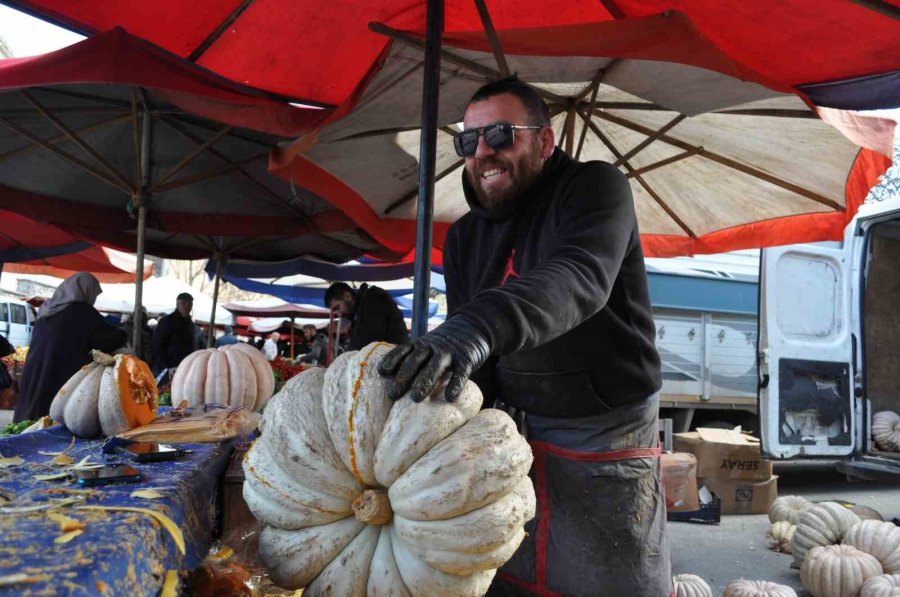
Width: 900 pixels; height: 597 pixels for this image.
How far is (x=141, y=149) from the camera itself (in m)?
5.53

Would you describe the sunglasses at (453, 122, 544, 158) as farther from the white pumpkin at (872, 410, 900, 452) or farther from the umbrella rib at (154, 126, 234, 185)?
the white pumpkin at (872, 410, 900, 452)

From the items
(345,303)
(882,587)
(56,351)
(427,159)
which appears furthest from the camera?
(345,303)

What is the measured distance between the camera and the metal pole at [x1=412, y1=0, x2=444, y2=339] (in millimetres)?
2842

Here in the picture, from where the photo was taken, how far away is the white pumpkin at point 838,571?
444cm

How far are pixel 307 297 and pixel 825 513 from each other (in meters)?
12.2

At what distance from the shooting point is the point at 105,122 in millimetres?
5352

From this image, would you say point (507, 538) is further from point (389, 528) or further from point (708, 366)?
point (708, 366)

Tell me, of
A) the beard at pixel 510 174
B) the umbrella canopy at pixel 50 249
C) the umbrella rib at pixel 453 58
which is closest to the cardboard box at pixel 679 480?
the umbrella rib at pixel 453 58

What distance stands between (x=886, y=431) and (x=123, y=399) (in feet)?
25.0

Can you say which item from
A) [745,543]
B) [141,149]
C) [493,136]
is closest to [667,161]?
[493,136]

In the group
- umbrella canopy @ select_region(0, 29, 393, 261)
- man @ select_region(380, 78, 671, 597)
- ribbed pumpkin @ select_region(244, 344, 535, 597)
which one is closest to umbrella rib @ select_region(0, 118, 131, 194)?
umbrella canopy @ select_region(0, 29, 393, 261)

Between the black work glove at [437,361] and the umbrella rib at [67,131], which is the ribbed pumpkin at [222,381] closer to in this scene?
the umbrella rib at [67,131]

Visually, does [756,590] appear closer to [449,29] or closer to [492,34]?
[492,34]

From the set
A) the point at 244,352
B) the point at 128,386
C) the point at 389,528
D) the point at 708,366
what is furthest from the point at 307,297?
the point at 389,528
